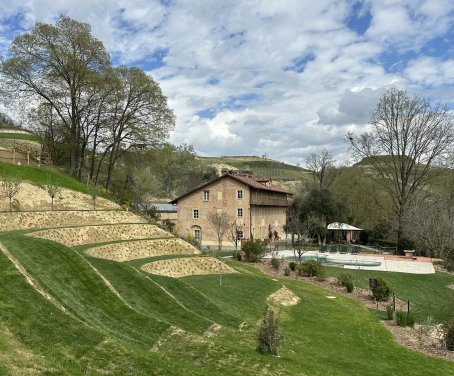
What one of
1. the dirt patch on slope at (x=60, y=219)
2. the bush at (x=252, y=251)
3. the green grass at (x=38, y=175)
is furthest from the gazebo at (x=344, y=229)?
the green grass at (x=38, y=175)

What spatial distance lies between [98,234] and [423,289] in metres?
20.5

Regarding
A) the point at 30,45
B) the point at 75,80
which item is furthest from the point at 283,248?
the point at 30,45

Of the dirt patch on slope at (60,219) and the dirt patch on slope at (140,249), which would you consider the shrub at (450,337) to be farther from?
the dirt patch on slope at (60,219)

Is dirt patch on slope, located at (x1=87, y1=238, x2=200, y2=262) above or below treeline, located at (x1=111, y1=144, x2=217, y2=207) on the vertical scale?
below

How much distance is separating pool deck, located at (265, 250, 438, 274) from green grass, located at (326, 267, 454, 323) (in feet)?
6.05

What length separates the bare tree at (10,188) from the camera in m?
25.7

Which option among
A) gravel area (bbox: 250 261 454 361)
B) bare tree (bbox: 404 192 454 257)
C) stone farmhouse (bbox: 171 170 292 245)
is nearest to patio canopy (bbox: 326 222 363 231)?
stone farmhouse (bbox: 171 170 292 245)

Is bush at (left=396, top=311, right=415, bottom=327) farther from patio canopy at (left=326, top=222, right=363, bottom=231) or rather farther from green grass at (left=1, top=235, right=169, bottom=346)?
patio canopy at (left=326, top=222, right=363, bottom=231)

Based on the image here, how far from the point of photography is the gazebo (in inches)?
1985

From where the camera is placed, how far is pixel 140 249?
24.9 metres

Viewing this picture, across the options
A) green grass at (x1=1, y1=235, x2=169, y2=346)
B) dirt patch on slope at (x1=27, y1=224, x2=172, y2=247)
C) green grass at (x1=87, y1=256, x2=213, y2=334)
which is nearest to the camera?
green grass at (x1=1, y1=235, x2=169, y2=346)

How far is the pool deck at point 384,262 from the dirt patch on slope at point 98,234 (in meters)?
14.8

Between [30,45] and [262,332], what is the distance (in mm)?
34198

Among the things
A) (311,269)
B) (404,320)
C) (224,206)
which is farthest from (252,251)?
(224,206)
